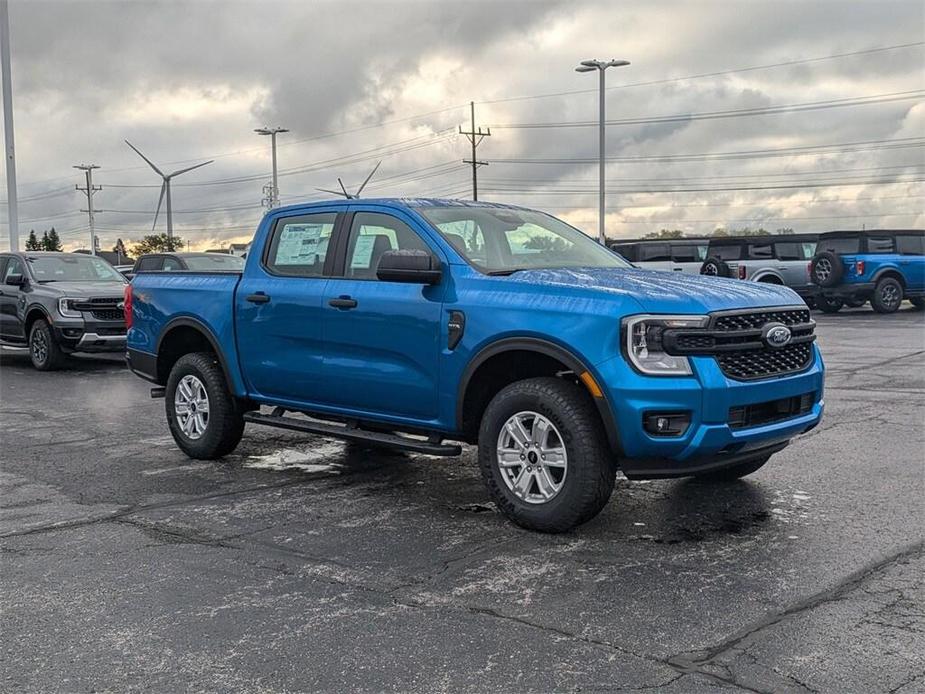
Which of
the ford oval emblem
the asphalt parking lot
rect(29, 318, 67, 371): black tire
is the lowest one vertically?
the asphalt parking lot

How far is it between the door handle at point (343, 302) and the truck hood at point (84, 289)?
930cm

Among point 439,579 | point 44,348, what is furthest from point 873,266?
point 439,579

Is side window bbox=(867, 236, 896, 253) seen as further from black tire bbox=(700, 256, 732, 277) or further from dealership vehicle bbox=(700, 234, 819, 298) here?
black tire bbox=(700, 256, 732, 277)

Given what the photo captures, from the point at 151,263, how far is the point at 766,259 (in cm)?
1572

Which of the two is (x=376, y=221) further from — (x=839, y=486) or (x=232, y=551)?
(x=839, y=486)

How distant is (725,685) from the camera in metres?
3.39

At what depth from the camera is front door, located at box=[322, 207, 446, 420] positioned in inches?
233

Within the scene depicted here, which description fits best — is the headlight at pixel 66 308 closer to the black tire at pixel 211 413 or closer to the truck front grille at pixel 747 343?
the black tire at pixel 211 413

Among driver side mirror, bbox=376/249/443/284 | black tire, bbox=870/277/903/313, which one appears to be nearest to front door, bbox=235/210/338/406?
driver side mirror, bbox=376/249/443/284

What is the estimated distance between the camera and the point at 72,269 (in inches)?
626

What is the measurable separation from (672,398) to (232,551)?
240cm

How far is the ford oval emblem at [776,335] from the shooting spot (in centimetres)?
529

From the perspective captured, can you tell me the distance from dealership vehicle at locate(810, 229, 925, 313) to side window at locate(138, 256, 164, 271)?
1481 cm

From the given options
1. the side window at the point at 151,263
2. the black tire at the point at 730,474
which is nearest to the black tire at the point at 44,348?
the side window at the point at 151,263
